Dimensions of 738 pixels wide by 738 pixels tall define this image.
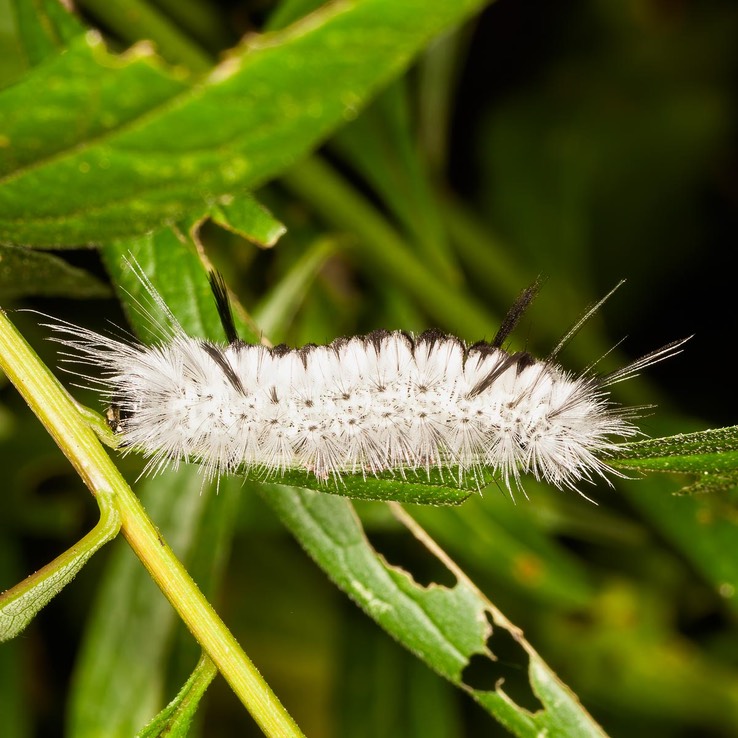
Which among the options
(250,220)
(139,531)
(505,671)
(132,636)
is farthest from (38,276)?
(505,671)

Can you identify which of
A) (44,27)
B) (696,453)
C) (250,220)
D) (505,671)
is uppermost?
(44,27)

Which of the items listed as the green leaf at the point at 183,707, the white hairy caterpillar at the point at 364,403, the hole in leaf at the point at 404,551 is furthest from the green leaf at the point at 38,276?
the hole in leaf at the point at 404,551

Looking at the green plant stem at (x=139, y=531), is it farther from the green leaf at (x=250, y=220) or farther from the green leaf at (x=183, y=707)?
the green leaf at (x=250, y=220)

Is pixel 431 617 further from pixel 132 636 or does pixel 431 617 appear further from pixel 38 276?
pixel 38 276

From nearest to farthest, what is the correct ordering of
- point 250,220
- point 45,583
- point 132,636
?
point 45,583 → point 250,220 → point 132,636

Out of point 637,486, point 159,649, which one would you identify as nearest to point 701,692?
point 637,486
